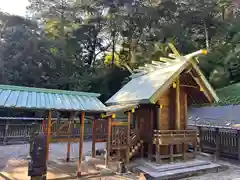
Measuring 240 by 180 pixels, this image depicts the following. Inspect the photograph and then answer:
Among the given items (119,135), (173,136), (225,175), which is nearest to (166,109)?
(173,136)

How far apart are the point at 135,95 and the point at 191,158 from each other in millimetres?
3415

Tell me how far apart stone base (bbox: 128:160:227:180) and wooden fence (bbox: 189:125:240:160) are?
129cm

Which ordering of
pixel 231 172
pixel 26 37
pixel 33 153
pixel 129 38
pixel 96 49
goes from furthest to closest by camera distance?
1. pixel 96 49
2. pixel 129 38
3. pixel 26 37
4. pixel 231 172
5. pixel 33 153

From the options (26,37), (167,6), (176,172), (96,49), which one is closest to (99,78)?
(96,49)

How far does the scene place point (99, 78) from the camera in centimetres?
2133

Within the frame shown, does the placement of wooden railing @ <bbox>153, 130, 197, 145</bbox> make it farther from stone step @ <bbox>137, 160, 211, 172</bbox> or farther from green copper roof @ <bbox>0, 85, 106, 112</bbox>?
green copper roof @ <bbox>0, 85, 106, 112</bbox>

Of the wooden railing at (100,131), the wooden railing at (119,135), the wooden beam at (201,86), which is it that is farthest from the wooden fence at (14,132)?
the wooden beam at (201,86)

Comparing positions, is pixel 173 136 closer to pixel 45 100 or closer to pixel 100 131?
pixel 100 131

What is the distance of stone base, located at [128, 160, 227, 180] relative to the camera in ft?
23.5

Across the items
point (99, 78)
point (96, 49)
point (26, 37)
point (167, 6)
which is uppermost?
point (167, 6)

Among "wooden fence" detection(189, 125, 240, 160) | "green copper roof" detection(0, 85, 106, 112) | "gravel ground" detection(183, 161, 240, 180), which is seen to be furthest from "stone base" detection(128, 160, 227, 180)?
"green copper roof" detection(0, 85, 106, 112)

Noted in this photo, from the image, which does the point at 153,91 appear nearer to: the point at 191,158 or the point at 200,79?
the point at 200,79

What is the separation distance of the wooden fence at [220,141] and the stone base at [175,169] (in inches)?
50.8

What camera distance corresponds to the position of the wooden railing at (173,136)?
798 cm
